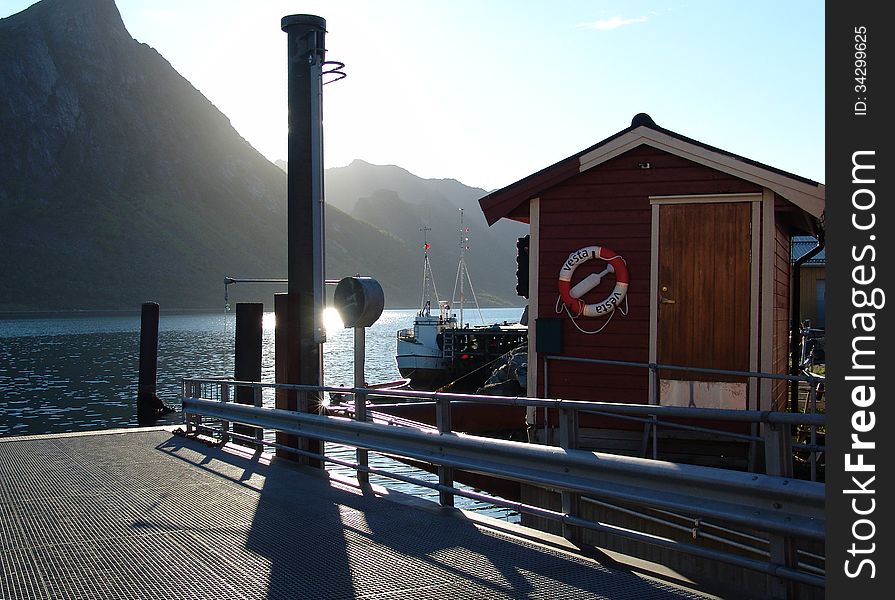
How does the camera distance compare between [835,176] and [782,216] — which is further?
[782,216]

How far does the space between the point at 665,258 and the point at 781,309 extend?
7.39 ft

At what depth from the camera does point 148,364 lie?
22766 millimetres

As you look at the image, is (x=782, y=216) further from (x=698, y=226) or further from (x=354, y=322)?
(x=354, y=322)

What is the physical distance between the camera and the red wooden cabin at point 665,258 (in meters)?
10.7

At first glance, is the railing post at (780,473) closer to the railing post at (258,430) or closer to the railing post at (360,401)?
the railing post at (360,401)

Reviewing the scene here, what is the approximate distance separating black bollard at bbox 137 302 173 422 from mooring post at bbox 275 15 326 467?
477 inches

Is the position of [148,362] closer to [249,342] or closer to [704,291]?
[249,342]

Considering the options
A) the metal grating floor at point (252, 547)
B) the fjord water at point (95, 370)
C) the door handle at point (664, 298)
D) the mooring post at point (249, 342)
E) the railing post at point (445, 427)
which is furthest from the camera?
the fjord water at point (95, 370)

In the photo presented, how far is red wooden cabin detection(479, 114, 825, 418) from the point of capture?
35.0ft

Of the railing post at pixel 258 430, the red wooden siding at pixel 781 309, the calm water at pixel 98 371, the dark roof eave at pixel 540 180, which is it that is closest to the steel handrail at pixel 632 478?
the railing post at pixel 258 430

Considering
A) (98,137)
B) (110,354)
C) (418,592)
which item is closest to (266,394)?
(110,354)

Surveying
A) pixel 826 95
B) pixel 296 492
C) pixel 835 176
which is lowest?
pixel 296 492

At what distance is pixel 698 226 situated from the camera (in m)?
11.0

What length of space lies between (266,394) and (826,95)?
4193 cm
